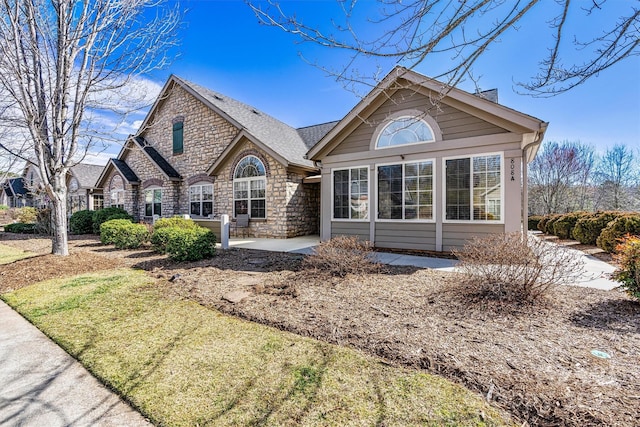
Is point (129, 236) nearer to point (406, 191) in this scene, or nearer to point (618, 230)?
point (406, 191)

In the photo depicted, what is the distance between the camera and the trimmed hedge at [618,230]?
26.8 ft

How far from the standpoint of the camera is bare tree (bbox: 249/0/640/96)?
298 centimetres

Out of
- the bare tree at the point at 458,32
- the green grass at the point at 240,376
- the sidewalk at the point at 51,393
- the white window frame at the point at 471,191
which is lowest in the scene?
the sidewalk at the point at 51,393

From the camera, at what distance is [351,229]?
32.4 ft

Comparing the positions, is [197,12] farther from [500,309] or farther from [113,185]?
[113,185]

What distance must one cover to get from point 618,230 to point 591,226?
2.49m

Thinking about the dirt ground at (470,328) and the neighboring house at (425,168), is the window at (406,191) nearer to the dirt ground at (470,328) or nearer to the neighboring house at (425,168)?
the neighboring house at (425,168)

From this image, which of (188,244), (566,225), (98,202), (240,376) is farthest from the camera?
(98,202)

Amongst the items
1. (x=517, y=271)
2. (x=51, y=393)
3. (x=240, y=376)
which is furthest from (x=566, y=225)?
(x=51, y=393)

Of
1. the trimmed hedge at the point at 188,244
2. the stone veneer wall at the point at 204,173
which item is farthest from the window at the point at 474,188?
the trimmed hedge at the point at 188,244

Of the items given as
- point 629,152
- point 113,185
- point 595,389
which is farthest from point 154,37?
point 629,152

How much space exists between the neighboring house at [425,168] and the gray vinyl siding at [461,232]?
0.02 meters

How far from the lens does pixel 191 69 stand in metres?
12.1

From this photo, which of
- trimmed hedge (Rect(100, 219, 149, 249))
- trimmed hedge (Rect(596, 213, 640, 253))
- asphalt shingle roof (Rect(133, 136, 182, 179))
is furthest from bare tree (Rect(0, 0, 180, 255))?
trimmed hedge (Rect(596, 213, 640, 253))
